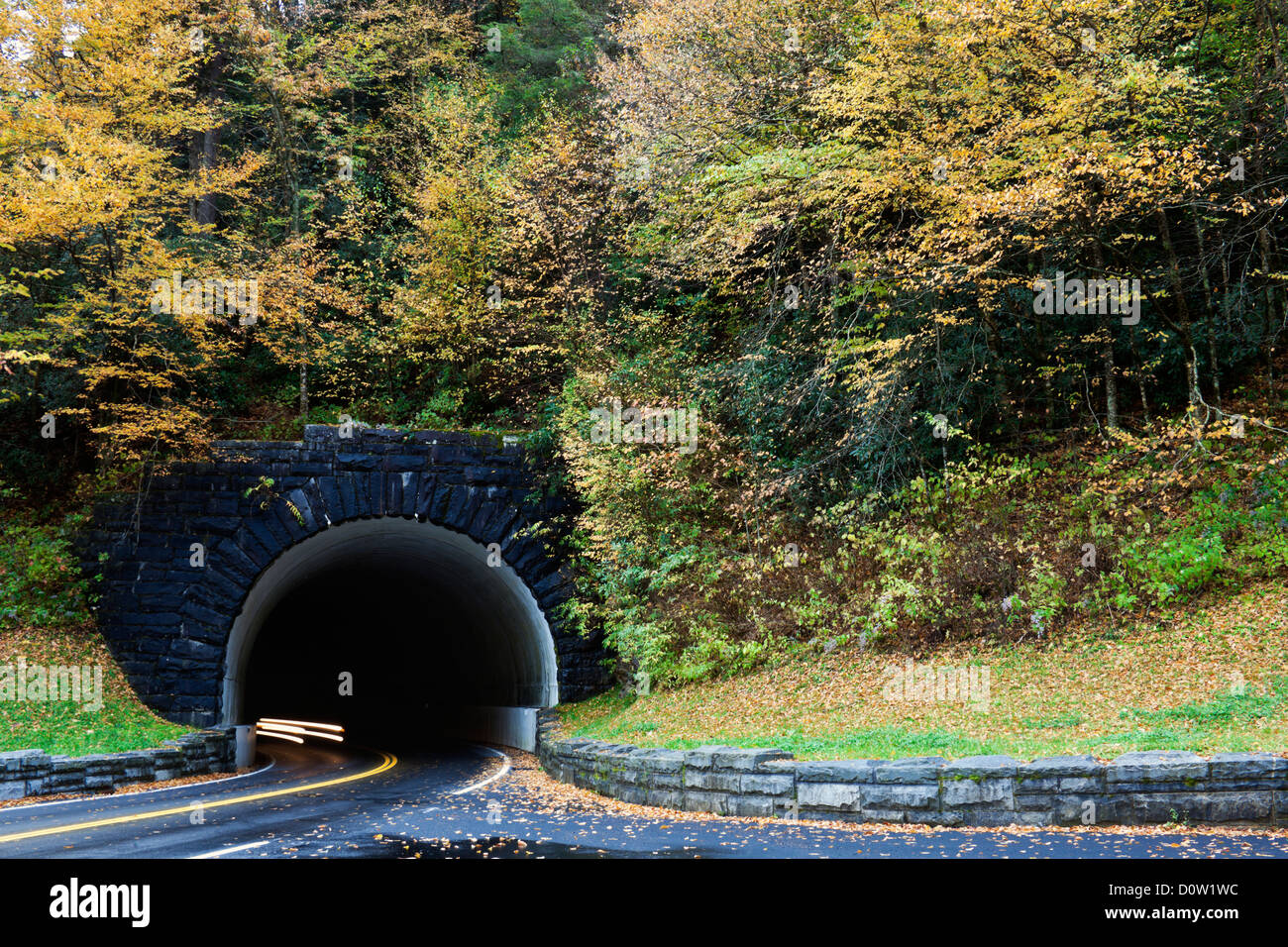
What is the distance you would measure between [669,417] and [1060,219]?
280 inches

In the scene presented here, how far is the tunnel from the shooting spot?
18.9 meters

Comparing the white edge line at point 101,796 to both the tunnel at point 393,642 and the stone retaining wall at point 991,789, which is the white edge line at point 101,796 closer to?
the tunnel at point 393,642

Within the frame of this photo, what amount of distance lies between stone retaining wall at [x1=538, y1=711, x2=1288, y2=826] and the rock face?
925 centimetres

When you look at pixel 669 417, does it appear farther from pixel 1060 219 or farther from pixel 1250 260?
pixel 1250 260

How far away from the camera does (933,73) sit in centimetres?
1362

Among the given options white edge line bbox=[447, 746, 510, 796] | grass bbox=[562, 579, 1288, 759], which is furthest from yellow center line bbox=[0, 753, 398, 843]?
grass bbox=[562, 579, 1288, 759]

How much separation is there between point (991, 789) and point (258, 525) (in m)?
14.2

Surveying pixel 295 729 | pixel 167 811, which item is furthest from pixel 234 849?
A: pixel 295 729

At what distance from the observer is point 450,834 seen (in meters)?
8.01

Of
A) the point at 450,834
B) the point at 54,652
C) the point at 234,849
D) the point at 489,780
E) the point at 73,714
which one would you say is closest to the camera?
the point at 234,849

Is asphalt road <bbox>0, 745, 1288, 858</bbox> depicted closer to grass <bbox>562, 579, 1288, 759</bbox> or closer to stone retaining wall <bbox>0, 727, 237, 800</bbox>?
stone retaining wall <bbox>0, 727, 237, 800</bbox>

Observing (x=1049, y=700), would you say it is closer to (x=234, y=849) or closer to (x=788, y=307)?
(x=788, y=307)

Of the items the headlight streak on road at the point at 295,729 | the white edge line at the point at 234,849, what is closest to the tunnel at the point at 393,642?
the headlight streak on road at the point at 295,729

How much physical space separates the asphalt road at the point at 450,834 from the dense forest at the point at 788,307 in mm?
6095
